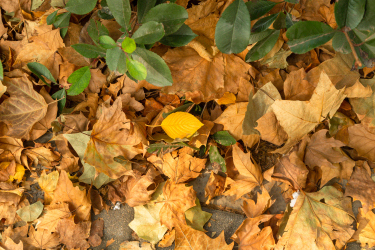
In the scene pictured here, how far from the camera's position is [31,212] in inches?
58.4

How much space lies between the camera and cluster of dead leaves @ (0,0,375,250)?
4.02 feet

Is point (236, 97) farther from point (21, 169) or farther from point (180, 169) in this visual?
point (21, 169)

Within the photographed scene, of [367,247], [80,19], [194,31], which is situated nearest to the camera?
[194,31]

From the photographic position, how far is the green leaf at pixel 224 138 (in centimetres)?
129

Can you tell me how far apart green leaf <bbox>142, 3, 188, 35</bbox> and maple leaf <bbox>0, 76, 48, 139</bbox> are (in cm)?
83

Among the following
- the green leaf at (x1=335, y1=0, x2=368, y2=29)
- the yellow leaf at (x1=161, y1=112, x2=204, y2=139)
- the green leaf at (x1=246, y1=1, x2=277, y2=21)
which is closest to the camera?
the green leaf at (x1=335, y1=0, x2=368, y2=29)

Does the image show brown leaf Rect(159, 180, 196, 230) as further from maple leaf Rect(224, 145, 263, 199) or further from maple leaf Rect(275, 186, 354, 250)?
maple leaf Rect(275, 186, 354, 250)

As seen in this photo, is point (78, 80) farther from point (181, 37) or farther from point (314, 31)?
point (314, 31)

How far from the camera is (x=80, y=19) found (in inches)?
55.9

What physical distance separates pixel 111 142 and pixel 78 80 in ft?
1.16

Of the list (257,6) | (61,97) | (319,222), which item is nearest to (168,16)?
(257,6)

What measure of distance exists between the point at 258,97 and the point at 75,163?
3.50 feet

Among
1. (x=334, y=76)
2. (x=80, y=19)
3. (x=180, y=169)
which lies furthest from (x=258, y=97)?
(x=80, y=19)

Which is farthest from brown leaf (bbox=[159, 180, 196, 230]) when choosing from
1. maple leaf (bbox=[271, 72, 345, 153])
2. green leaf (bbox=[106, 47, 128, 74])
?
green leaf (bbox=[106, 47, 128, 74])
